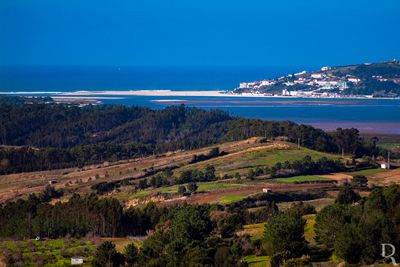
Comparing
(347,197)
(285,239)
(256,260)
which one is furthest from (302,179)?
(285,239)

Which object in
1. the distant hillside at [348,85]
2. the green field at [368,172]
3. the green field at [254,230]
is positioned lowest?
the green field at [368,172]

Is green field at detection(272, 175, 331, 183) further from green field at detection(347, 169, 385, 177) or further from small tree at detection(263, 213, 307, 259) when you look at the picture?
small tree at detection(263, 213, 307, 259)

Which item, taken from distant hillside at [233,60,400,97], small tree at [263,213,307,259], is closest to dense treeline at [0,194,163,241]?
small tree at [263,213,307,259]

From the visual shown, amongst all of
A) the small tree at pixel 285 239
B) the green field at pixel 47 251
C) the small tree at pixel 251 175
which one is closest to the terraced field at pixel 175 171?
the small tree at pixel 251 175

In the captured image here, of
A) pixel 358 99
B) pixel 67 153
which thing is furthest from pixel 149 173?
pixel 358 99

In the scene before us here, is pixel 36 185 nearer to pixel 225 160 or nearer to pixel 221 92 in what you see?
pixel 225 160

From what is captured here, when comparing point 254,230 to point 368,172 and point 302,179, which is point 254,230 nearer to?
point 302,179

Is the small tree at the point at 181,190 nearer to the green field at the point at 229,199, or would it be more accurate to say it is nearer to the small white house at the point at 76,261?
the green field at the point at 229,199
